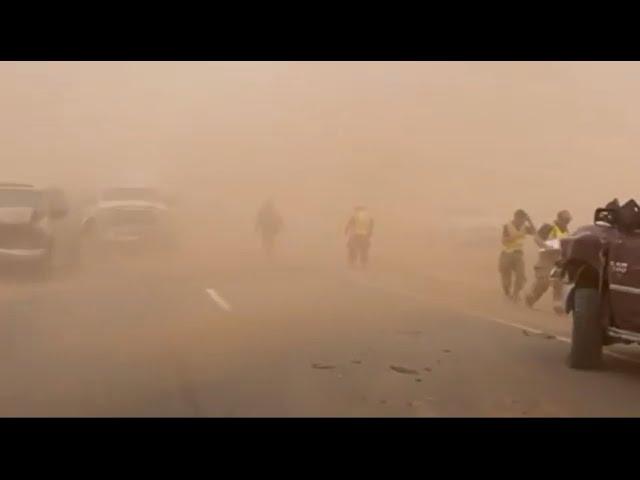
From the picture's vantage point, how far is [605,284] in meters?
9.20

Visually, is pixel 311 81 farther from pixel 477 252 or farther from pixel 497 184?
pixel 497 184

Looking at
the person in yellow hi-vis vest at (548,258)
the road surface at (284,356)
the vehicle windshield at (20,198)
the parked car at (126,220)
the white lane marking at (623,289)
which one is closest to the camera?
the road surface at (284,356)

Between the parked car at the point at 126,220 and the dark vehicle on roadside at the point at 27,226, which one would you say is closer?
the dark vehicle on roadside at the point at 27,226

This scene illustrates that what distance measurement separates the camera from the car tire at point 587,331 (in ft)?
29.8

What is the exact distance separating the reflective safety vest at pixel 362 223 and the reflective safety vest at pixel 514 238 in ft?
22.4

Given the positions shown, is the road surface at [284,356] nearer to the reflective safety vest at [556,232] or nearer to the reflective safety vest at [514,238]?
the reflective safety vest at [514,238]

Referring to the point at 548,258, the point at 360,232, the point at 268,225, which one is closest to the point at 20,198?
the point at 268,225

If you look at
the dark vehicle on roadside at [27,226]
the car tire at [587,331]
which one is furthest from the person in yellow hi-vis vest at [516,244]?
the dark vehicle on roadside at [27,226]

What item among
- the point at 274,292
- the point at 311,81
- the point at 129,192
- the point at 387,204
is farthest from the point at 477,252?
the point at 274,292

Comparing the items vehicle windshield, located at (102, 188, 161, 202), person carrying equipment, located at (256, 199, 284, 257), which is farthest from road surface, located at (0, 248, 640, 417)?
person carrying equipment, located at (256, 199, 284, 257)

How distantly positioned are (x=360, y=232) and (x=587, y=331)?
13.9 metres

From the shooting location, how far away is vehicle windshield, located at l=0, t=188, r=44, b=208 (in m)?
17.6

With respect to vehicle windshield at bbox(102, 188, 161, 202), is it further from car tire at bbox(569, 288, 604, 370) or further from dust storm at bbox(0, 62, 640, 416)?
car tire at bbox(569, 288, 604, 370)

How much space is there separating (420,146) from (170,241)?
13160 millimetres
